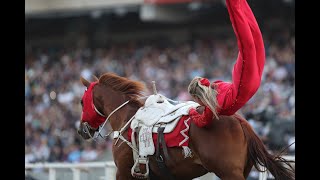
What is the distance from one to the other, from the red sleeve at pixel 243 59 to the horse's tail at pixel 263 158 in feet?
1.11

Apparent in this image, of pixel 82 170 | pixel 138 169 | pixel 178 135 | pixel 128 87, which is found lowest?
pixel 82 170

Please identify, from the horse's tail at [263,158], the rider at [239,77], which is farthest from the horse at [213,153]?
the rider at [239,77]

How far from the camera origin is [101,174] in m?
9.22

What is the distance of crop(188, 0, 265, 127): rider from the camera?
17.1 feet

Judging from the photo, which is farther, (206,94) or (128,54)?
(128,54)

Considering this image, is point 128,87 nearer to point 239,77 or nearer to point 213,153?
point 213,153

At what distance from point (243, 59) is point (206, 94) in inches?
19.0

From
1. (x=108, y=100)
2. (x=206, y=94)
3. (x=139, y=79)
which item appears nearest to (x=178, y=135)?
(x=206, y=94)

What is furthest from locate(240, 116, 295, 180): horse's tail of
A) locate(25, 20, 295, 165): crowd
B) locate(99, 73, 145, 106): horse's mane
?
locate(25, 20, 295, 165): crowd

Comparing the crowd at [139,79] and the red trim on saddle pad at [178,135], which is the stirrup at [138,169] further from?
the crowd at [139,79]

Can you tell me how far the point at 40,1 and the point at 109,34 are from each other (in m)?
2.29

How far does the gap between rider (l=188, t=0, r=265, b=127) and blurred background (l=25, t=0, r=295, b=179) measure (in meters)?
6.39

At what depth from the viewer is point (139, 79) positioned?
16969 millimetres

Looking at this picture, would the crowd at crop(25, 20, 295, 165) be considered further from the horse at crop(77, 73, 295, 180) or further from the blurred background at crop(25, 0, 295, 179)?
the horse at crop(77, 73, 295, 180)
